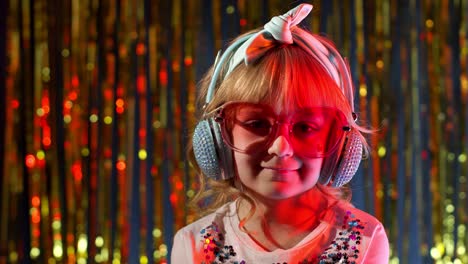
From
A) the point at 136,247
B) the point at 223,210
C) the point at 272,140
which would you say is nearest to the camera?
the point at 272,140

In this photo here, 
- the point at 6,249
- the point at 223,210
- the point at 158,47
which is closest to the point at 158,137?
the point at 158,47

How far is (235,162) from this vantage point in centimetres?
106

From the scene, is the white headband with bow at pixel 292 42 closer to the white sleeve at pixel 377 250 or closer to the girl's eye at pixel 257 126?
the girl's eye at pixel 257 126

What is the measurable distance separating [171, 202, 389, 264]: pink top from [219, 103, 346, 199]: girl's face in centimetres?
7

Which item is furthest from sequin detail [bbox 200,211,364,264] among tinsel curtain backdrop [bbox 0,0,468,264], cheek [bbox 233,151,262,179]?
tinsel curtain backdrop [bbox 0,0,468,264]

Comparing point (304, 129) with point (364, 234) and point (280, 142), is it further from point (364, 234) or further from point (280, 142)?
point (364, 234)

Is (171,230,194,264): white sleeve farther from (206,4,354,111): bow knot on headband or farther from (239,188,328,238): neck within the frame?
(206,4,354,111): bow knot on headband

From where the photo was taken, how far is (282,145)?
978mm

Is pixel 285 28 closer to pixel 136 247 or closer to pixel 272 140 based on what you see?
pixel 272 140

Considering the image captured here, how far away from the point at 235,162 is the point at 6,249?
1.57 m

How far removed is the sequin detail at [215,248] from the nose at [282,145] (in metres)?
0.16

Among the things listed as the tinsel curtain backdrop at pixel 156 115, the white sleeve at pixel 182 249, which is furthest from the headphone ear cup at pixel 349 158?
the tinsel curtain backdrop at pixel 156 115

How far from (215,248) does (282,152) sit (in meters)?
0.18

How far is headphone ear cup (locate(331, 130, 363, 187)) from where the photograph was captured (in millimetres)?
1025
